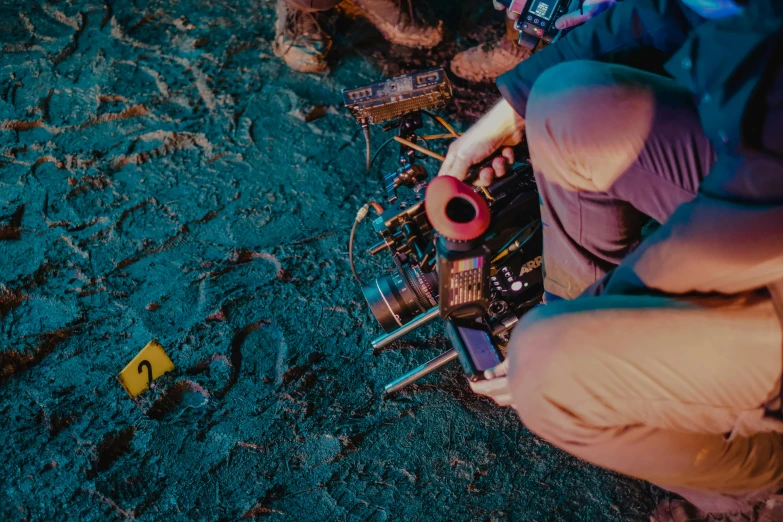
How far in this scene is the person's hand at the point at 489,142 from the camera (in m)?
1.27

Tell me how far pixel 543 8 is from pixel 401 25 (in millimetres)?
1191

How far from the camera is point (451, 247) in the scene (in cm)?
108

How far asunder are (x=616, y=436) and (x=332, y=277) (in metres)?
1.11

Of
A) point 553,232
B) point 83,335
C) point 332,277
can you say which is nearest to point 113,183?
point 83,335

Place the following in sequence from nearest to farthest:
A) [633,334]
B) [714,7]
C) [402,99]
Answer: [633,334] → [714,7] → [402,99]

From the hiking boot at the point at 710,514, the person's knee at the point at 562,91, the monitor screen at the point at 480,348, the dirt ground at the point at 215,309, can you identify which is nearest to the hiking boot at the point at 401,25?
the dirt ground at the point at 215,309

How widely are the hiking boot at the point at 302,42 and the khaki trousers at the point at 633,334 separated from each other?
159 cm

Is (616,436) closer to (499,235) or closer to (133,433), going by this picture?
(499,235)

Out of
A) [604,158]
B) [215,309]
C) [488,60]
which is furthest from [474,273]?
[488,60]

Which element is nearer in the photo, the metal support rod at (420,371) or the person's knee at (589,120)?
the person's knee at (589,120)

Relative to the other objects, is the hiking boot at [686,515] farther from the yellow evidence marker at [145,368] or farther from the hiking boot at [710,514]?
the yellow evidence marker at [145,368]

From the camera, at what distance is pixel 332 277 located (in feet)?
5.90

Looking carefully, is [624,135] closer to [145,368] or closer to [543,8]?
[543,8]

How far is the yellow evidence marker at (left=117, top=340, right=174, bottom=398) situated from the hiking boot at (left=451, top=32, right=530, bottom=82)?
1799 mm
